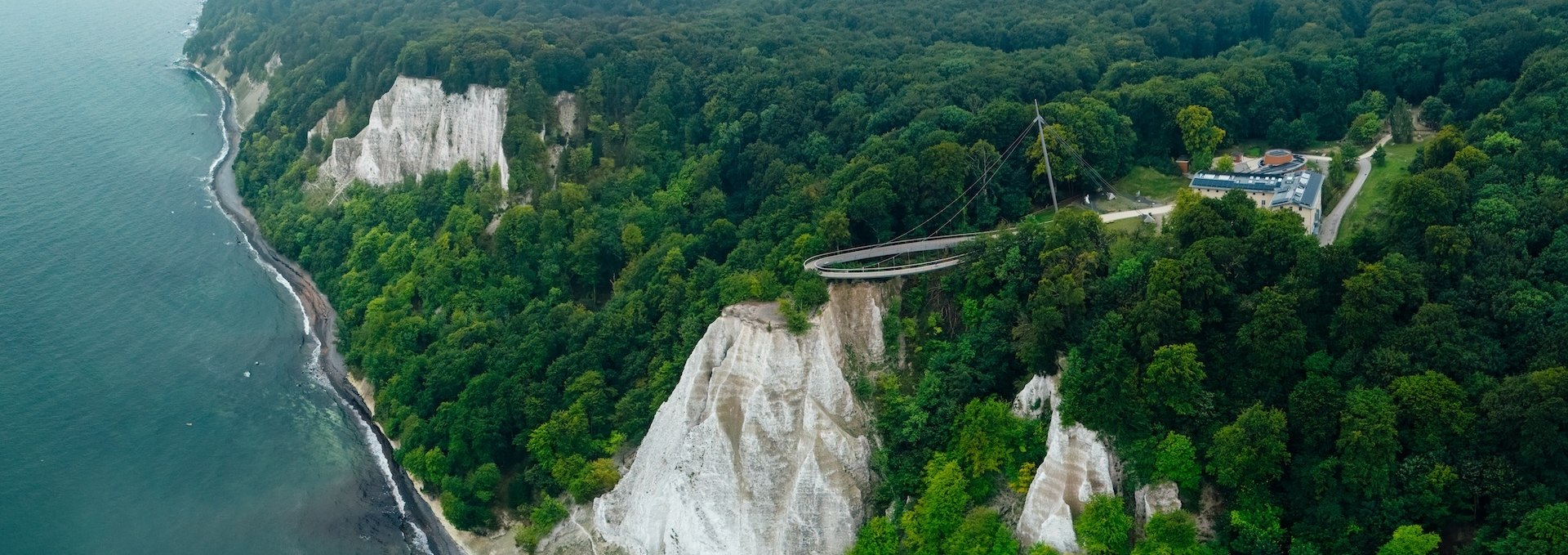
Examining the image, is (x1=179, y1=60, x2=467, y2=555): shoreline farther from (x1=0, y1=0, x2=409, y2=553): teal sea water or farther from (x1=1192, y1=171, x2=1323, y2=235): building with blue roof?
(x1=1192, y1=171, x2=1323, y2=235): building with blue roof

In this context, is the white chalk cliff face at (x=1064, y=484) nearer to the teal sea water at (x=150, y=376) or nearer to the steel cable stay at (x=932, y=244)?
the steel cable stay at (x=932, y=244)

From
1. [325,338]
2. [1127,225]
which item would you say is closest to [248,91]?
[325,338]

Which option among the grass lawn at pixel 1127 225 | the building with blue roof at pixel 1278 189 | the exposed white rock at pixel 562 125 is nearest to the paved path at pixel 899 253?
the grass lawn at pixel 1127 225

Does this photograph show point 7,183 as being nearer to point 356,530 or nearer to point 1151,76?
point 356,530

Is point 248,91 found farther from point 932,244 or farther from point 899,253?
point 932,244

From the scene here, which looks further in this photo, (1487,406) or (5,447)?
(5,447)

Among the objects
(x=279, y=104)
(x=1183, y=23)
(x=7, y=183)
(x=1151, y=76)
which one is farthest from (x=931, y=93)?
(x=7, y=183)
